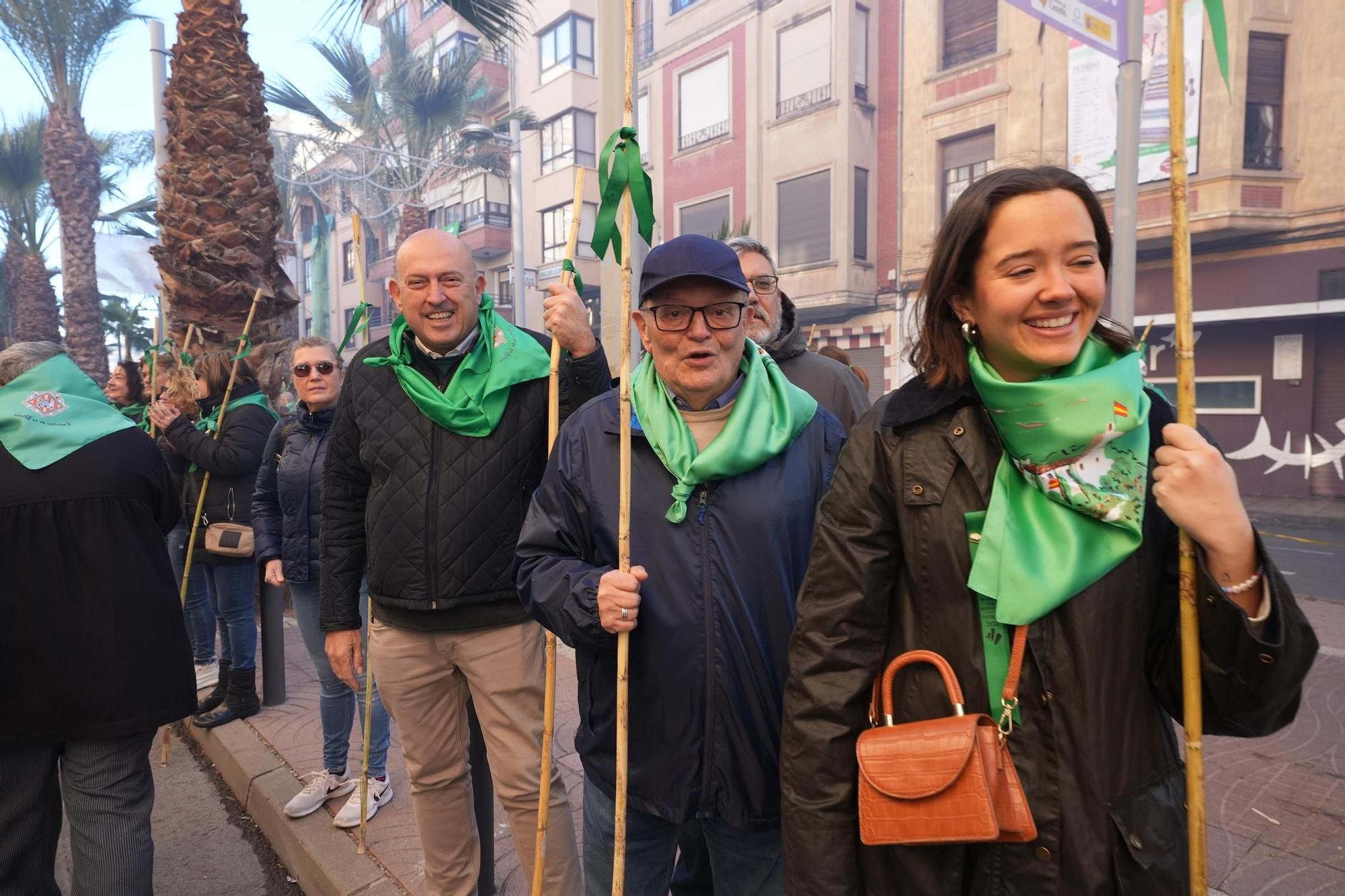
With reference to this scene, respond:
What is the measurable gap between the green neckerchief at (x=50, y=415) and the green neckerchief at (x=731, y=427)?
1.88 meters

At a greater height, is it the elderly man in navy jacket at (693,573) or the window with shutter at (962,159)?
the window with shutter at (962,159)

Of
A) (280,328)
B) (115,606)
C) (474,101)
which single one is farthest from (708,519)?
(474,101)

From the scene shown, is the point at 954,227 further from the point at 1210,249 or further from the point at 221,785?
the point at 1210,249

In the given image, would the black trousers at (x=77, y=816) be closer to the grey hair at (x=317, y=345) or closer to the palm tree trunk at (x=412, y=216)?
the grey hair at (x=317, y=345)

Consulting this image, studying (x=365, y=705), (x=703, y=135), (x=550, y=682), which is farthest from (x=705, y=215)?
(x=550, y=682)

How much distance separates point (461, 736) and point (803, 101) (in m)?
19.9

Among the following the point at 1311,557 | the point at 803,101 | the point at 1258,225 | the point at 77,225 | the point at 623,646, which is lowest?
the point at 1311,557

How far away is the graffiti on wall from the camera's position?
45.9ft

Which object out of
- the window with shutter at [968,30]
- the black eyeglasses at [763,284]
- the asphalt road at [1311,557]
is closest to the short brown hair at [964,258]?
the black eyeglasses at [763,284]

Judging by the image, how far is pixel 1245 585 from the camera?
132 centimetres

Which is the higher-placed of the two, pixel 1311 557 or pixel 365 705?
pixel 365 705

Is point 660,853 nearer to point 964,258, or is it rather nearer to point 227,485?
point 964,258

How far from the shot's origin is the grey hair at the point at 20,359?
278cm

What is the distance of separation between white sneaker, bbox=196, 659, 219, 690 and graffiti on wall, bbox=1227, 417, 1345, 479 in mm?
15076
